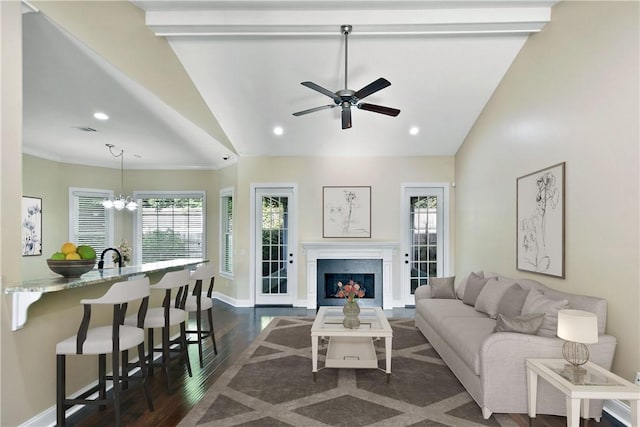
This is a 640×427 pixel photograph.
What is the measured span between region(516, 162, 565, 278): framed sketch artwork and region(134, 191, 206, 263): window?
597cm

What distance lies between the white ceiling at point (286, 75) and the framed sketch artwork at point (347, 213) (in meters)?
0.76

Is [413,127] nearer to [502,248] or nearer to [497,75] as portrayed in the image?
[497,75]

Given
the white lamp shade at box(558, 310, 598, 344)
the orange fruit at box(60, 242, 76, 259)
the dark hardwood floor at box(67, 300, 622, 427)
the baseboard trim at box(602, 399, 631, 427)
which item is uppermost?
the orange fruit at box(60, 242, 76, 259)

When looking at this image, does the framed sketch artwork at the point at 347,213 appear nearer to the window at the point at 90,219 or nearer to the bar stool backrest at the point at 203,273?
the bar stool backrest at the point at 203,273

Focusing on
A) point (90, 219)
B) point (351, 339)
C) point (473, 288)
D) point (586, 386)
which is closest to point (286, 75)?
point (351, 339)

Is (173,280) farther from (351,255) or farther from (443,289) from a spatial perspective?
(351,255)

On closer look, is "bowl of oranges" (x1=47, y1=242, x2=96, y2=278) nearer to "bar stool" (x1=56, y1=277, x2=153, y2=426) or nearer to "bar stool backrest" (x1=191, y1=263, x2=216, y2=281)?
"bar stool" (x1=56, y1=277, x2=153, y2=426)

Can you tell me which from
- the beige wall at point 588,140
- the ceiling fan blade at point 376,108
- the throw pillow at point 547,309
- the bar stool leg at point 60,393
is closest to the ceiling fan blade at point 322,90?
the ceiling fan blade at point 376,108

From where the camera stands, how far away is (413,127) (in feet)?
20.3

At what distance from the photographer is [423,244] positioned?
7078mm

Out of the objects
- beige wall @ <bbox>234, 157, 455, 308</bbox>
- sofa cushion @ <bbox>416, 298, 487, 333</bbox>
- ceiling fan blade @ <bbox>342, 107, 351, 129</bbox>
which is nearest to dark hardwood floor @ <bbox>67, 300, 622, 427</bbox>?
sofa cushion @ <bbox>416, 298, 487, 333</bbox>

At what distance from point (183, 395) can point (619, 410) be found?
3377mm

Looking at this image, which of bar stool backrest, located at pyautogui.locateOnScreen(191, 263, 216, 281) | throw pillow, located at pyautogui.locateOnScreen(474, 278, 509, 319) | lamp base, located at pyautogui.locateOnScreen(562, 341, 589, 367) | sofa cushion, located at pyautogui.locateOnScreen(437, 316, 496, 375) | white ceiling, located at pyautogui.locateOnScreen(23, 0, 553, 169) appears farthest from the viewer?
bar stool backrest, located at pyautogui.locateOnScreen(191, 263, 216, 281)

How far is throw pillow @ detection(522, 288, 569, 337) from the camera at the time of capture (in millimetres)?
2932
